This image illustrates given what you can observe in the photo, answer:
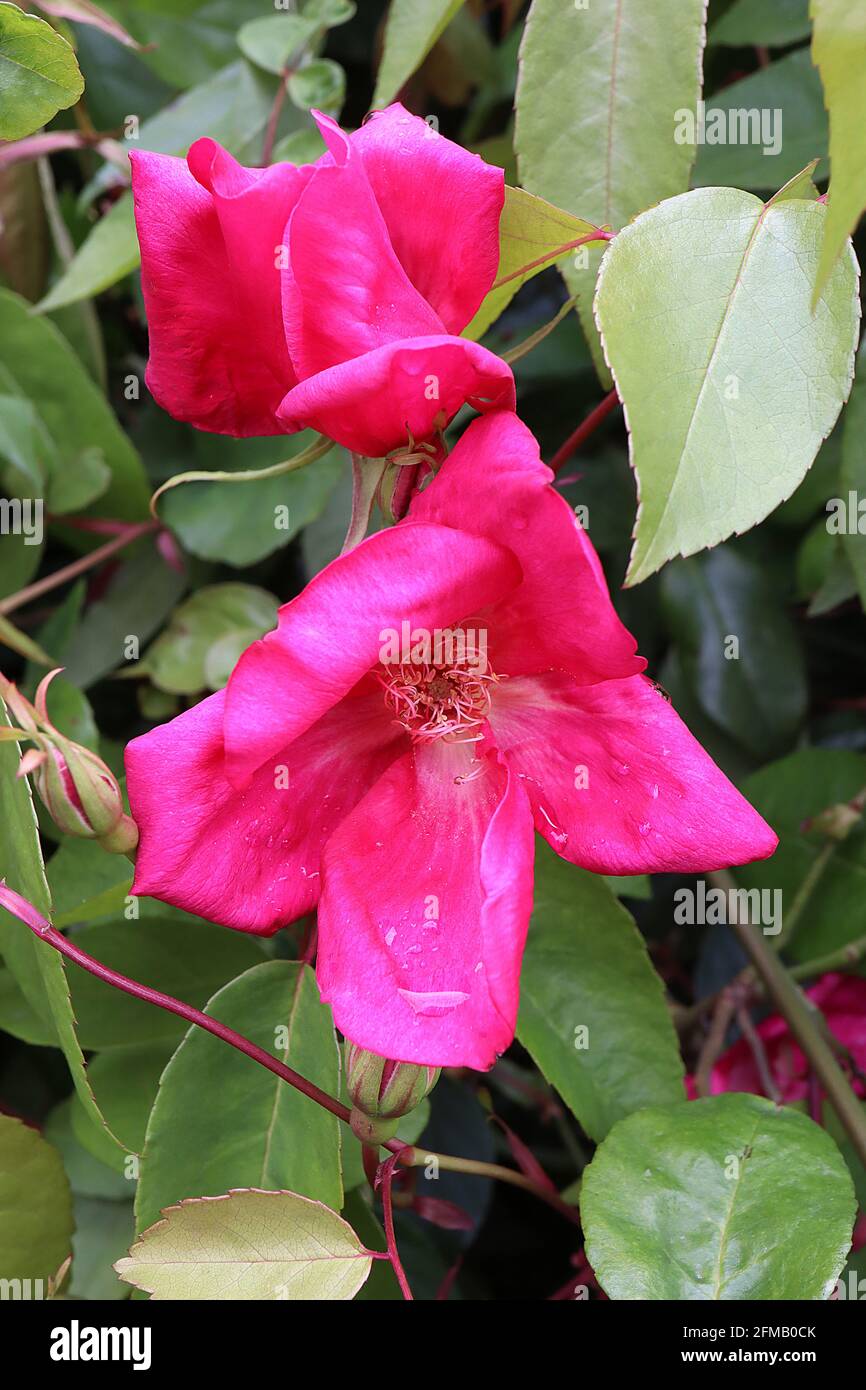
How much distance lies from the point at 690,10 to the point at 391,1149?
1.36 ft

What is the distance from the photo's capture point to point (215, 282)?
400 millimetres

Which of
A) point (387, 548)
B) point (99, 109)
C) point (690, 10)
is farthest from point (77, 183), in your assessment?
point (387, 548)

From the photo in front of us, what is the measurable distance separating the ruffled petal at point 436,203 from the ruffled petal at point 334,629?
0.10m

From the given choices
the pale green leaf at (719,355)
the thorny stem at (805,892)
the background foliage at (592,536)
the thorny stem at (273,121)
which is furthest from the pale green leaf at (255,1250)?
the thorny stem at (273,121)

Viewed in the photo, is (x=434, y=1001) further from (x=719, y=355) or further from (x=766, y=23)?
(x=766, y=23)

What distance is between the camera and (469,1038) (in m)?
0.32

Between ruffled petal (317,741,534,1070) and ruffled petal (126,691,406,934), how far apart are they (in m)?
0.01

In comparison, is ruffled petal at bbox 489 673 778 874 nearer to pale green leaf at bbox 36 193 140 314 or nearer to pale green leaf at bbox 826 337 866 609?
pale green leaf at bbox 826 337 866 609

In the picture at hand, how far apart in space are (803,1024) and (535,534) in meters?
0.35

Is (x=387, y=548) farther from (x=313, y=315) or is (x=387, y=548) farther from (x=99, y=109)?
(x=99, y=109)

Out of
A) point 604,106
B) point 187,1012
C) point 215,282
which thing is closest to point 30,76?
point 215,282

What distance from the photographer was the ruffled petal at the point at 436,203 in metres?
0.37

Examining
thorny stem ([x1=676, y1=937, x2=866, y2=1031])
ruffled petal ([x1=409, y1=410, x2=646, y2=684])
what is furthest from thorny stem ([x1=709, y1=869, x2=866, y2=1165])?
ruffled petal ([x1=409, y1=410, x2=646, y2=684])

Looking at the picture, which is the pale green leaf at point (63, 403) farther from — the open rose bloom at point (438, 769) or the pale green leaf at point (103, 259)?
the open rose bloom at point (438, 769)
